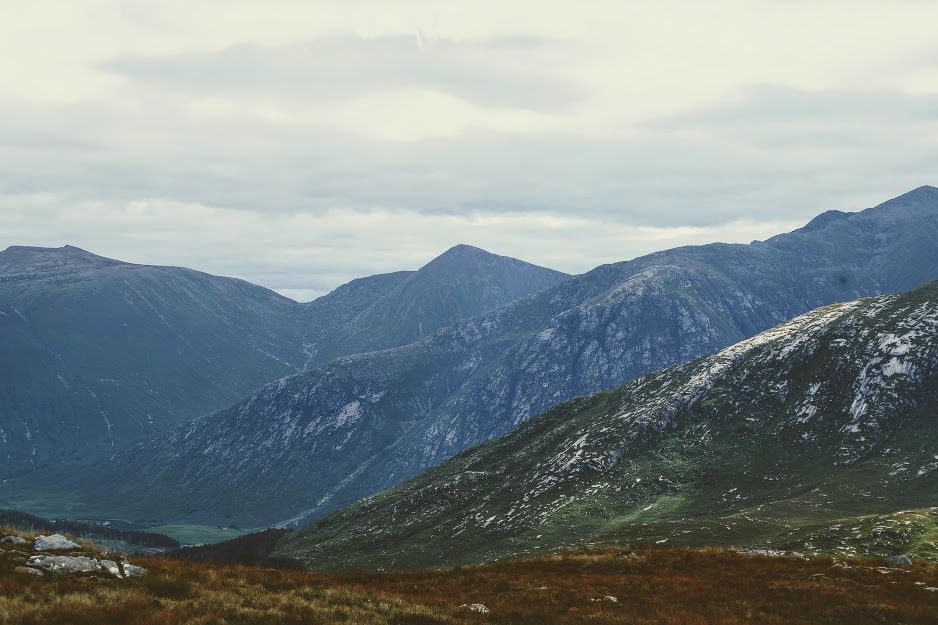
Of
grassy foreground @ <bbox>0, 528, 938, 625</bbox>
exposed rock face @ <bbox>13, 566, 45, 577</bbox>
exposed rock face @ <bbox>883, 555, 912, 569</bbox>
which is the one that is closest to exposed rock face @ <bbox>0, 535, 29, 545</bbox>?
grassy foreground @ <bbox>0, 528, 938, 625</bbox>

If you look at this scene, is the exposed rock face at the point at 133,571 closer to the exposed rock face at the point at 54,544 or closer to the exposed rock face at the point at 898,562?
the exposed rock face at the point at 54,544

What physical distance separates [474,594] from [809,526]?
9935cm

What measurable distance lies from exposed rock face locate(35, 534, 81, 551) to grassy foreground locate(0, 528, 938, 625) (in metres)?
0.68

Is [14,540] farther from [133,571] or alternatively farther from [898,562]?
[898,562]

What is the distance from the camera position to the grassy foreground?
935 inches

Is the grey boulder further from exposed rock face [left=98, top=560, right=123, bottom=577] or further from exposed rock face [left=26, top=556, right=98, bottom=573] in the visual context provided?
exposed rock face [left=26, top=556, right=98, bottom=573]

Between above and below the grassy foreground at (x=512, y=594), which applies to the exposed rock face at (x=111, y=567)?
above

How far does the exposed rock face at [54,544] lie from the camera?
2908 centimetres

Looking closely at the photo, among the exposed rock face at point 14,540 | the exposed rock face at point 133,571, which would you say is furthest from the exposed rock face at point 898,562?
the exposed rock face at point 14,540

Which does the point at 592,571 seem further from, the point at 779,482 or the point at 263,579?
the point at 779,482

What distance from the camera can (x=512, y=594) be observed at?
121 feet

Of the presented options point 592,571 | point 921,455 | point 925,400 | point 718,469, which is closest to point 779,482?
point 718,469

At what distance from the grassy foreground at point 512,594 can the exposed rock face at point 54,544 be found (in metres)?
0.68

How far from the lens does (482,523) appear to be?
620 ft
